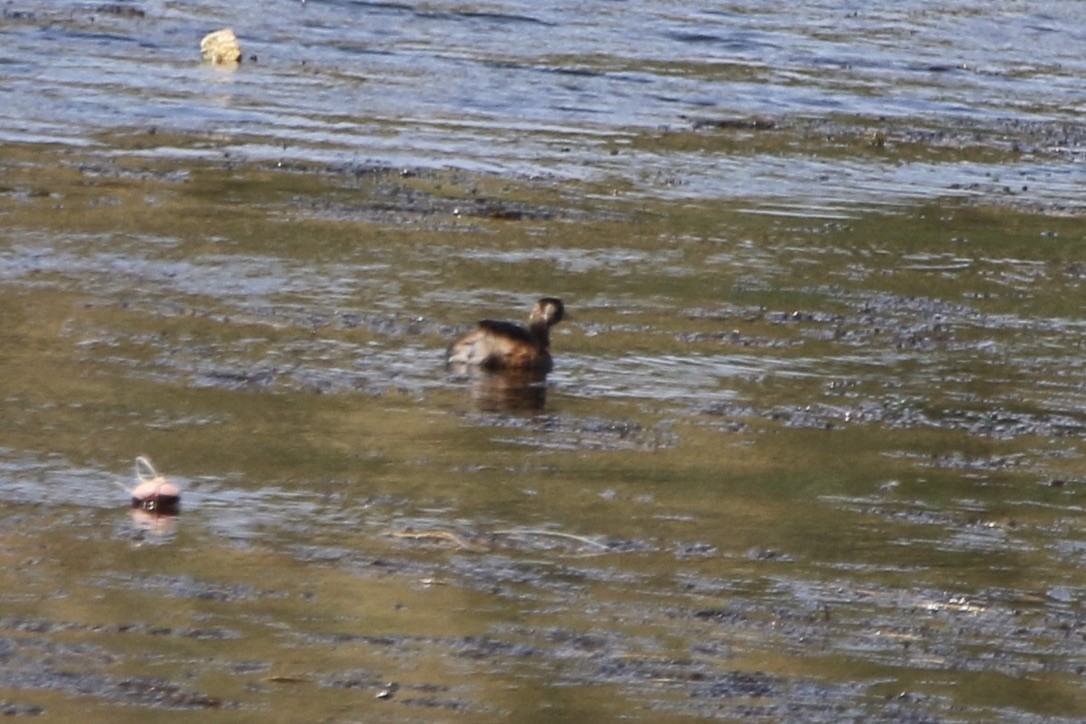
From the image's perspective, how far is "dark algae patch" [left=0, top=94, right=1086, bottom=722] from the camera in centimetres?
600

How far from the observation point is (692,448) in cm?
836

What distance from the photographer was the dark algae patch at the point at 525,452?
600cm

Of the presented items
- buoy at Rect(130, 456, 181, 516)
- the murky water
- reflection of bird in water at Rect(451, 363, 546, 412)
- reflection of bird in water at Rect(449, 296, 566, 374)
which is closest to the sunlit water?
the murky water

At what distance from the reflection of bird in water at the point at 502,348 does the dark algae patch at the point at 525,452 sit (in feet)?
0.36

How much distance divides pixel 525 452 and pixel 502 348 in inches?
41.5

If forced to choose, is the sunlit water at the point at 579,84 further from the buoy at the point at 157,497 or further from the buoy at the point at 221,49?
the buoy at the point at 157,497

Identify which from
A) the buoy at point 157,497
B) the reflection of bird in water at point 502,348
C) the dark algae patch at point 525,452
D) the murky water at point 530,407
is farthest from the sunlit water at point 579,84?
the buoy at point 157,497

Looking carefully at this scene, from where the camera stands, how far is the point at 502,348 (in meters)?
9.17

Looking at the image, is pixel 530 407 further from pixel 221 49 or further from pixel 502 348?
pixel 221 49

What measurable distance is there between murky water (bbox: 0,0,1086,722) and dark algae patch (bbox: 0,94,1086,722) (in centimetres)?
2

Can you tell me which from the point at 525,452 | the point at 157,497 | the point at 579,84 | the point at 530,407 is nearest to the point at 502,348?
the point at 530,407

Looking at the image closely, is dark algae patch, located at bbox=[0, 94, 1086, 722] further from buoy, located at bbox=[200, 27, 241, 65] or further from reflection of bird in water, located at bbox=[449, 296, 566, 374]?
buoy, located at bbox=[200, 27, 241, 65]

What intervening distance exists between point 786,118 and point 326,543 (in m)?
10.9

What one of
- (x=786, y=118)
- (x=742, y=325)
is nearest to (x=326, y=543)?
(x=742, y=325)
